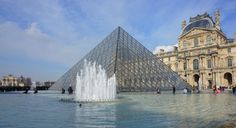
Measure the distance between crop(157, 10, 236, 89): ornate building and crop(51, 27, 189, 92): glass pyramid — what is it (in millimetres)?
26226

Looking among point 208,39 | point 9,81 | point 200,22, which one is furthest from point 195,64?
point 9,81

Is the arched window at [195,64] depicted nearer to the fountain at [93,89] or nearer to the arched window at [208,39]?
the arched window at [208,39]

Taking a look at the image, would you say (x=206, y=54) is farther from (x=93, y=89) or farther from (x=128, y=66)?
(x=93, y=89)

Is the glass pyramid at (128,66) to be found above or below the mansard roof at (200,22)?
below

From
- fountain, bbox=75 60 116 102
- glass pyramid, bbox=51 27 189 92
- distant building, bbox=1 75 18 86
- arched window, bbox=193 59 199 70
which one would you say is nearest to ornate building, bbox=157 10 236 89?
arched window, bbox=193 59 199 70

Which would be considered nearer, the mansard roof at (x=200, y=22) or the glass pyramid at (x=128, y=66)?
the glass pyramid at (x=128, y=66)

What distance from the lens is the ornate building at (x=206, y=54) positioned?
51.2 metres

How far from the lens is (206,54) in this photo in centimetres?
5284

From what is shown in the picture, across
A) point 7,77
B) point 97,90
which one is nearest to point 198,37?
point 97,90

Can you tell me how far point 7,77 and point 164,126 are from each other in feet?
460

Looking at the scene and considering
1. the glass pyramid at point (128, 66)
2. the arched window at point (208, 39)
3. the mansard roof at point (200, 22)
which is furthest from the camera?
the mansard roof at point (200, 22)

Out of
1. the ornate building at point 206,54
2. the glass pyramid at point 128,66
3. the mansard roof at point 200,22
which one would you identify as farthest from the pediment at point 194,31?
the glass pyramid at point 128,66

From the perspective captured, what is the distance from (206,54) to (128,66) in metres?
31.6

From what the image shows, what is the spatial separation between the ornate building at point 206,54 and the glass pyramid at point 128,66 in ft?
86.0
